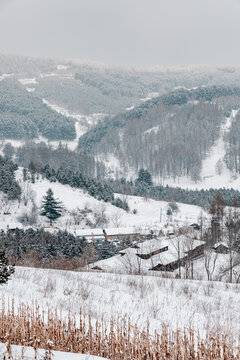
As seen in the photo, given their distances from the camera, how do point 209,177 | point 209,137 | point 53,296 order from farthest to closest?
point 209,137
point 209,177
point 53,296

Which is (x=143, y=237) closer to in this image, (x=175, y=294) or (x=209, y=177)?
(x=175, y=294)

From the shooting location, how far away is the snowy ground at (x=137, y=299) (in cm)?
717

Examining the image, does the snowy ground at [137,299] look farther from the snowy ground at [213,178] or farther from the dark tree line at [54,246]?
the snowy ground at [213,178]

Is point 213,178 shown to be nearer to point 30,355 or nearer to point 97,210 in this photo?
point 97,210

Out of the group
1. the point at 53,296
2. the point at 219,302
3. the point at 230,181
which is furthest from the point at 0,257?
the point at 230,181

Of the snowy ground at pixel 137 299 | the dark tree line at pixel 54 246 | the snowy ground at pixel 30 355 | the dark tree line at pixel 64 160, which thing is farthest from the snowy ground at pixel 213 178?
the snowy ground at pixel 30 355

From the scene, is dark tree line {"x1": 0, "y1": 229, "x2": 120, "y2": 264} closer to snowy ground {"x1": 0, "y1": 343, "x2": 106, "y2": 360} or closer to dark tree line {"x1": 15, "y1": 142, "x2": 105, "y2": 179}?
snowy ground {"x1": 0, "y1": 343, "x2": 106, "y2": 360}

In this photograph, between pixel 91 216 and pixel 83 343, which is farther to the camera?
pixel 91 216

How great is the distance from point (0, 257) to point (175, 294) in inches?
203

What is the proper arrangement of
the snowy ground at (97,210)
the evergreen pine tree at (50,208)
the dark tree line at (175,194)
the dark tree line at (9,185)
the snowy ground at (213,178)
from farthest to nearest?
the snowy ground at (213,178) → the dark tree line at (175,194) → the dark tree line at (9,185) → the evergreen pine tree at (50,208) → the snowy ground at (97,210)

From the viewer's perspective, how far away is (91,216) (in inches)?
2997

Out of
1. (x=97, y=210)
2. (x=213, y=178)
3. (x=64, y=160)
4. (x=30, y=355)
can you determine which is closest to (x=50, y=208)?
(x=97, y=210)

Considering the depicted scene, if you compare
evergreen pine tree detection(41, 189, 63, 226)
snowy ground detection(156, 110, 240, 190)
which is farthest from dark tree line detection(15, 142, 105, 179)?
evergreen pine tree detection(41, 189, 63, 226)

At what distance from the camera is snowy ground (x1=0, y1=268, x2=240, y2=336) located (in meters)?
7.17
